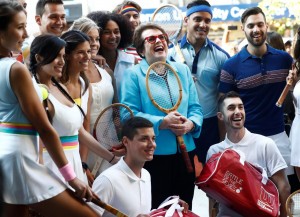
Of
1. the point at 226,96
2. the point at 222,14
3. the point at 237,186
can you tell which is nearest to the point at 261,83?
the point at 226,96

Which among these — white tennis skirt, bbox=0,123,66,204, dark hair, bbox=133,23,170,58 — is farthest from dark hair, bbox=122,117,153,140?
white tennis skirt, bbox=0,123,66,204

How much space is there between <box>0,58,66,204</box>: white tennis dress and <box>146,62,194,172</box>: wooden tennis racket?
1776 mm

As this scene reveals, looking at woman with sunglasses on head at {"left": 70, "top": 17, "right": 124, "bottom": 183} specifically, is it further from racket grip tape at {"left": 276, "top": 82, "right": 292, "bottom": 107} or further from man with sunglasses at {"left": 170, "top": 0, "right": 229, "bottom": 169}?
racket grip tape at {"left": 276, "top": 82, "right": 292, "bottom": 107}

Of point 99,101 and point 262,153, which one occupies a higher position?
point 99,101

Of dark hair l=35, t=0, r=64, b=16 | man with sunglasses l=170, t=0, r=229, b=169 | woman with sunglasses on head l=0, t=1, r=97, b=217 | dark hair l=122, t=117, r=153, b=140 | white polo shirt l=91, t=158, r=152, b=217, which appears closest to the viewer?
woman with sunglasses on head l=0, t=1, r=97, b=217

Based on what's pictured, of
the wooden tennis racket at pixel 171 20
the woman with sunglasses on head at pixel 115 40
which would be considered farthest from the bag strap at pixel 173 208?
the wooden tennis racket at pixel 171 20

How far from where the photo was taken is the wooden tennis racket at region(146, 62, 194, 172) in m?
4.80

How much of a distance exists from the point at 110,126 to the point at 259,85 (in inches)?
55.1

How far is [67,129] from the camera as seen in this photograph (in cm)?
389

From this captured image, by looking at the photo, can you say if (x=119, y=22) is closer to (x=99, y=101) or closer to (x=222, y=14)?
(x=99, y=101)

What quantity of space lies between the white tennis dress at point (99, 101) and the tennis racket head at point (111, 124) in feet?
0.35

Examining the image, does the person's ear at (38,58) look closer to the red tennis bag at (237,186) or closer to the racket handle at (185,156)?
the racket handle at (185,156)

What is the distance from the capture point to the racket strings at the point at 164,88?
4.85 metres

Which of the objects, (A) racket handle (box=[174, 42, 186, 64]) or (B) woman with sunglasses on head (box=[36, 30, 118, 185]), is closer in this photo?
(B) woman with sunglasses on head (box=[36, 30, 118, 185])
